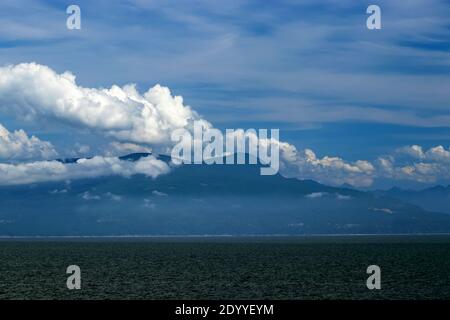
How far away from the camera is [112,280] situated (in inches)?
6132

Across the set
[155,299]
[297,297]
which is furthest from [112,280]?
[297,297]

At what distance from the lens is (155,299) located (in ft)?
383
